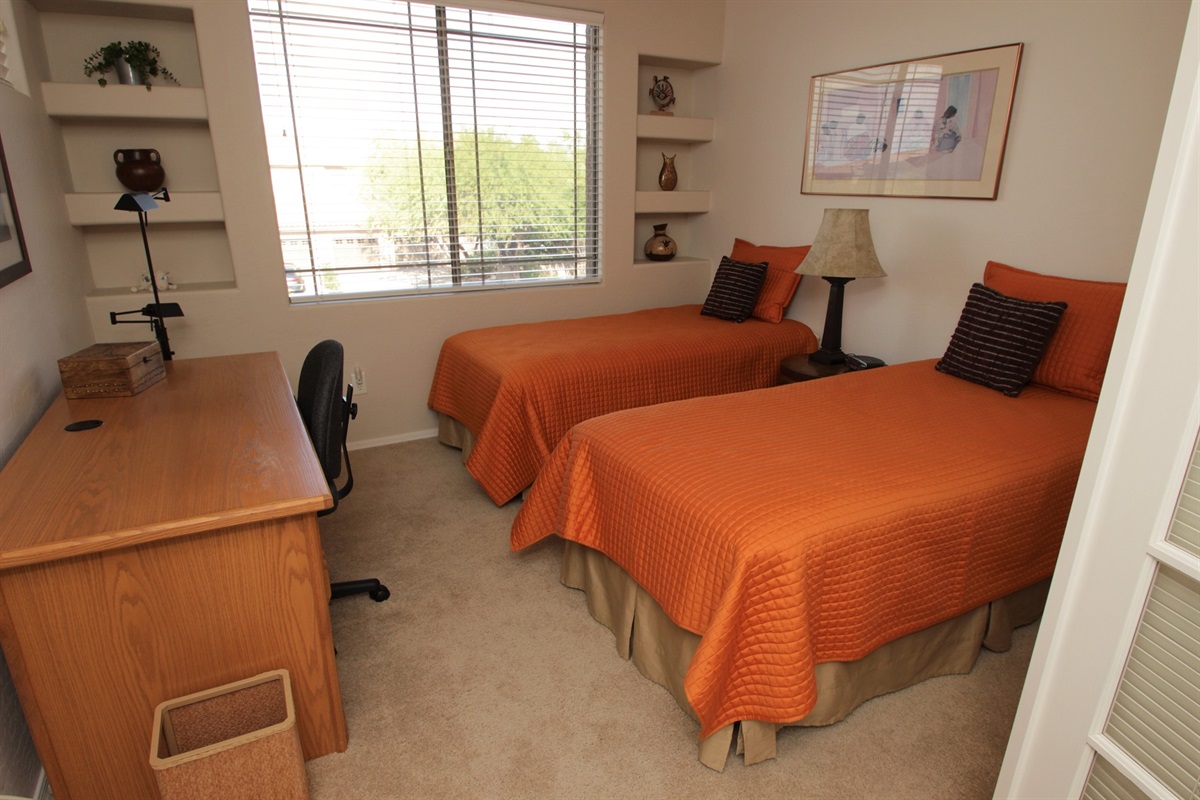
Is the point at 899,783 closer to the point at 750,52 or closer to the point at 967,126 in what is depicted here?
the point at 967,126


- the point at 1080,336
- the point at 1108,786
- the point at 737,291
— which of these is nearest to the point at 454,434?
the point at 737,291

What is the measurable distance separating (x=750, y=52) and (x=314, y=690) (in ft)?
12.5

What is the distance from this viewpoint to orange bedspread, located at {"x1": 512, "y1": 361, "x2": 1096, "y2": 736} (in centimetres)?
149

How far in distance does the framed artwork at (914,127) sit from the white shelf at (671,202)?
32.7 inches

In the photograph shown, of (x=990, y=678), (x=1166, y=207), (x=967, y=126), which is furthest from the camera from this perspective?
(x=967, y=126)

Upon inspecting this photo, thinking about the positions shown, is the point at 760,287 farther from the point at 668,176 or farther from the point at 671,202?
the point at 668,176

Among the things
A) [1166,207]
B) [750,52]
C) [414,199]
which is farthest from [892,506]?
[750,52]

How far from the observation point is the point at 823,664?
1.63 meters

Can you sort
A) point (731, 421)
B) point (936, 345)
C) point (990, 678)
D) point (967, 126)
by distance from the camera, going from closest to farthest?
point (990, 678)
point (731, 421)
point (967, 126)
point (936, 345)

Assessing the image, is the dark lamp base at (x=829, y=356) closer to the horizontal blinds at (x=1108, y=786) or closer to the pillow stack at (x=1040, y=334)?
the pillow stack at (x=1040, y=334)

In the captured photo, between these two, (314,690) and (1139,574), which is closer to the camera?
(1139,574)

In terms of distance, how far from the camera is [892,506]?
5.28ft

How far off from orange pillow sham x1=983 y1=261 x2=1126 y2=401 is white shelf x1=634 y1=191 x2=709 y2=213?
7.13 feet

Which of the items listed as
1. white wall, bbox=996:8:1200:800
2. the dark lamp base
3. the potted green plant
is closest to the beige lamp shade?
the dark lamp base
